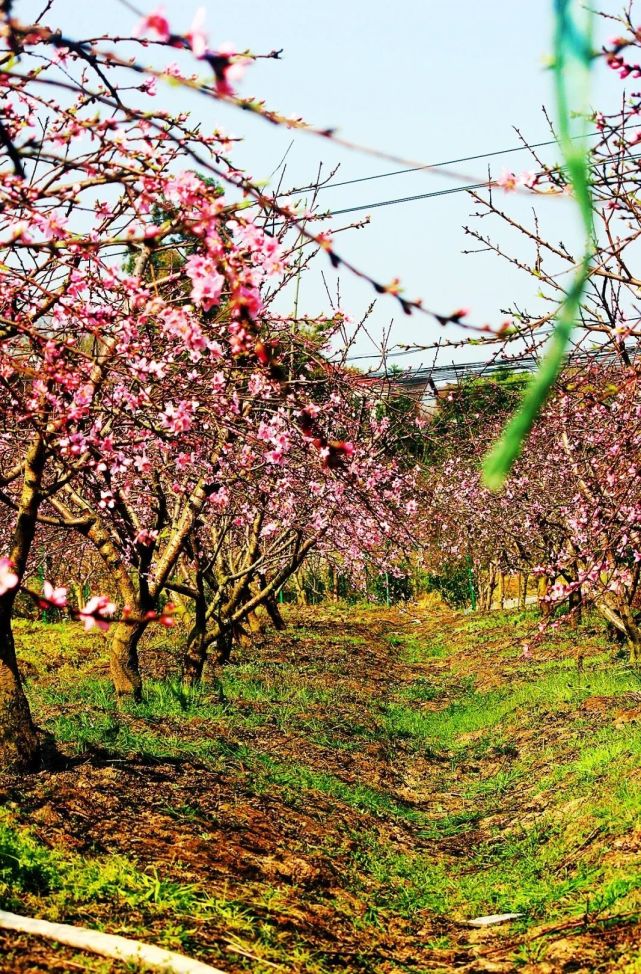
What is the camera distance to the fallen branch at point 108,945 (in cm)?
367

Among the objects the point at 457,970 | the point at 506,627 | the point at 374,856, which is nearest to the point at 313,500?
the point at 374,856

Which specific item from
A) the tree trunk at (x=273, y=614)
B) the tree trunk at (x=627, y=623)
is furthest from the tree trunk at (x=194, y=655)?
the tree trunk at (x=273, y=614)

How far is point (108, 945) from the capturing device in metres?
3.76

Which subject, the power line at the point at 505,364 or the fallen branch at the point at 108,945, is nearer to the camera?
the fallen branch at the point at 108,945

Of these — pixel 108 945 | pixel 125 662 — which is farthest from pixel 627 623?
pixel 108 945

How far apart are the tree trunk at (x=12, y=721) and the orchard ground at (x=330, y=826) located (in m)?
A: 0.21

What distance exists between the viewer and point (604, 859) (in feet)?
19.4

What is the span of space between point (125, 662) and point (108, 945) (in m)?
7.02

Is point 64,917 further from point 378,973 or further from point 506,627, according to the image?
point 506,627

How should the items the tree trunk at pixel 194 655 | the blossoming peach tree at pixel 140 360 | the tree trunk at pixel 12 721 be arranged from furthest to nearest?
the tree trunk at pixel 194 655
the tree trunk at pixel 12 721
the blossoming peach tree at pixel 140 360

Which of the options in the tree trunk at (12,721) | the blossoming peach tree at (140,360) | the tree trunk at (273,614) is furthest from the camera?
the tree trunk at (273,614)

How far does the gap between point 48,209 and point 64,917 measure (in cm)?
317

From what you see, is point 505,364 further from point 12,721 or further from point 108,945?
point 108,945

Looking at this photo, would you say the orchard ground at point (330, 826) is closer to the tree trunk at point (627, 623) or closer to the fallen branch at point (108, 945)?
the fallen branch at point (108, 945)
